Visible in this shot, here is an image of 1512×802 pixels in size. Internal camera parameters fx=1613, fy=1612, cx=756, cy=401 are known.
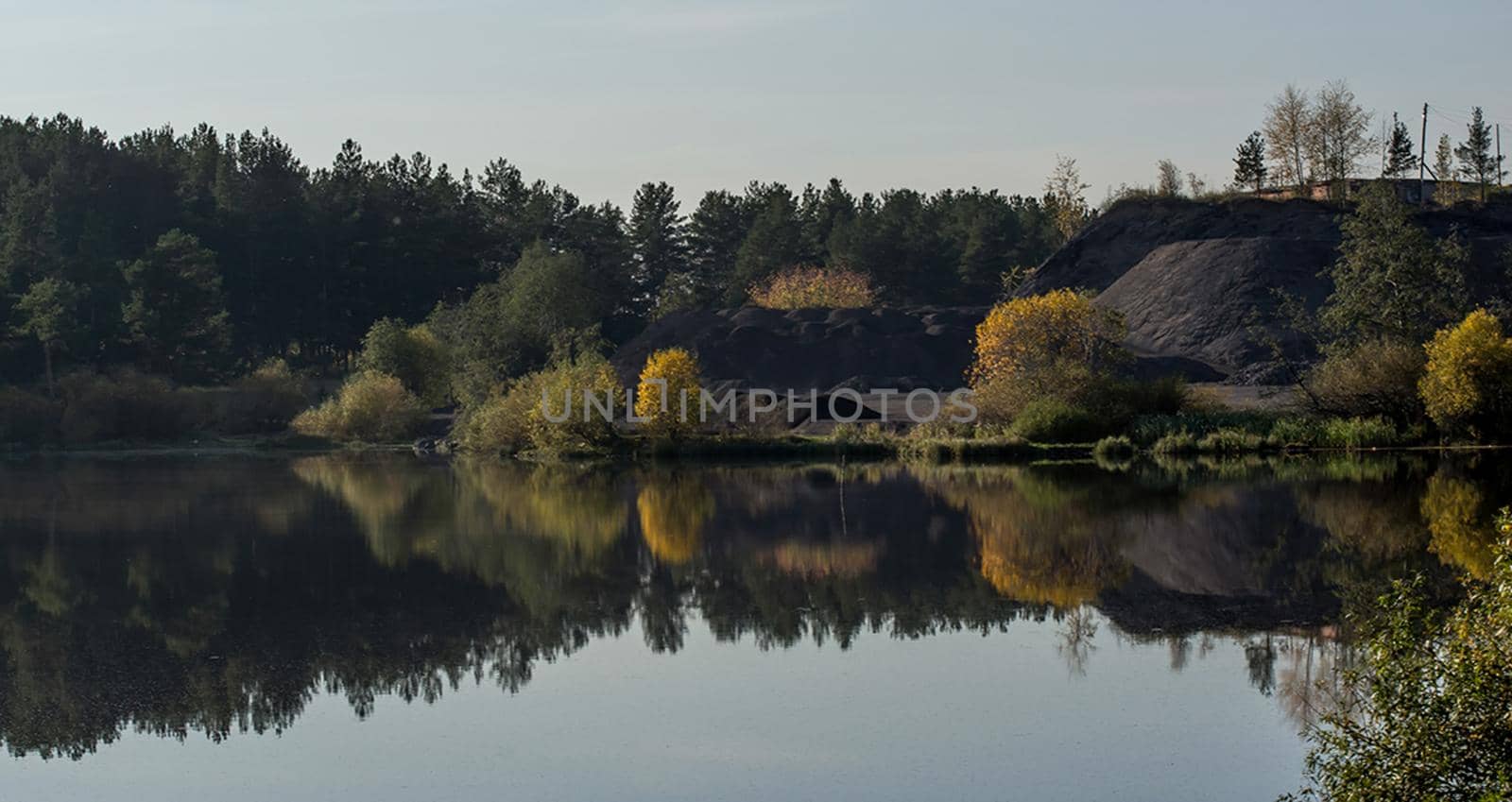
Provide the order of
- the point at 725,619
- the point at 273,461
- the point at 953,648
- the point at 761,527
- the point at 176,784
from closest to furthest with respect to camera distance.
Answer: the point at 176,784 < the point at 953,648 < the point at 725,619 < the point at 761,527 < the point at 273,461

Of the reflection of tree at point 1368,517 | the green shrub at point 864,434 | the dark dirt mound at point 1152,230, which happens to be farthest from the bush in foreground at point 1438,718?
Result: the dark dirt mound at point 1152,230

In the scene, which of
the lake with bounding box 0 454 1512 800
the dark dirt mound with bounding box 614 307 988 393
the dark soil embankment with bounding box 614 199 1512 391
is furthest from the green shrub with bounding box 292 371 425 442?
the lake with bounding box 0 454 1512 800

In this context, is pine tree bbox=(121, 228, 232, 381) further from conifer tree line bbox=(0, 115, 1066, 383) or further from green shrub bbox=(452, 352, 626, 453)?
green shrub bbox=(452, 352, 626, 453)

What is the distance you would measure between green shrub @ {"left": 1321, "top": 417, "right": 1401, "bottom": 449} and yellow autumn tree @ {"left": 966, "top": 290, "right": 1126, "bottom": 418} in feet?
21.6

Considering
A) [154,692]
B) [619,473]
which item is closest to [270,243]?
[619,473]

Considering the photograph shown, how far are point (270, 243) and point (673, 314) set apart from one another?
67.4 feet

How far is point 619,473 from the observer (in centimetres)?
4359

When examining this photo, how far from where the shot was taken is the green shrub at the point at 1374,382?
4331cm

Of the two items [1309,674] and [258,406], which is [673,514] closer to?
[1309,674]

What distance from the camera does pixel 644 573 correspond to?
2345 centimetres

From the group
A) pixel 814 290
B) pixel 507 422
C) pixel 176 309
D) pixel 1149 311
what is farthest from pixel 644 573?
pixel 814 290

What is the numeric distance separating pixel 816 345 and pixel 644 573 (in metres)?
45.2

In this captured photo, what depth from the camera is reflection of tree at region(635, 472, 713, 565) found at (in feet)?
85.9

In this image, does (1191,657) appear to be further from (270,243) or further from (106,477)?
(270,243)
